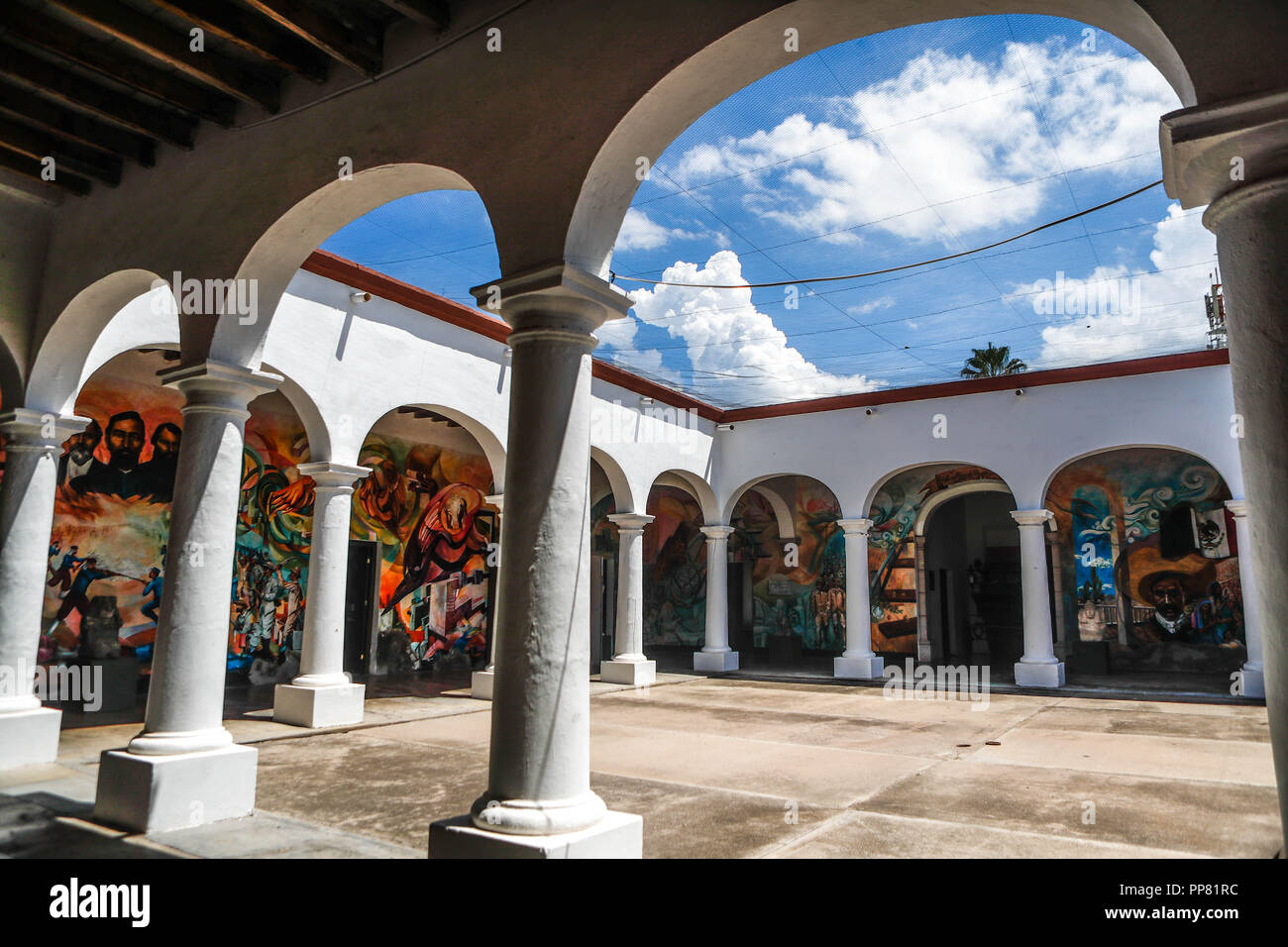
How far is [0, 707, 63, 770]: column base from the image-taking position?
6180 mm

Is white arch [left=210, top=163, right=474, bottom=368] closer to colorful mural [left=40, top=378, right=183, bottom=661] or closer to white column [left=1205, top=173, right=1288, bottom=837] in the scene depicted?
white column [left=1205, top=173, right=1288, bottom=837]

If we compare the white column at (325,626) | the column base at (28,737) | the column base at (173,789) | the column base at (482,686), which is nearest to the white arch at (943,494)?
the column base at (482,686)

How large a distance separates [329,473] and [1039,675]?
10.8 metres

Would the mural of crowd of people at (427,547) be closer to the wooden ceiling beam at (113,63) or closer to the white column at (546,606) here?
the wooden ceiling beam at (113,63)

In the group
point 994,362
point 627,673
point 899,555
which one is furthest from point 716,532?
point 994,362

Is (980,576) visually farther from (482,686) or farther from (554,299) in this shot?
(554,299)

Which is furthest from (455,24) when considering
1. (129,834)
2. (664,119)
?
(129,834)

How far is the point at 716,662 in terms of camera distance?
1545cm

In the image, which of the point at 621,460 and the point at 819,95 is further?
the point at 621,460

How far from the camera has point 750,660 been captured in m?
17.8

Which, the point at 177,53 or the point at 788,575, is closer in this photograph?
the point at 177,53
